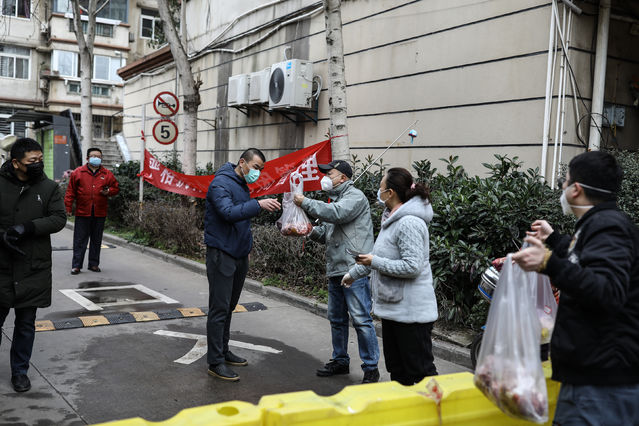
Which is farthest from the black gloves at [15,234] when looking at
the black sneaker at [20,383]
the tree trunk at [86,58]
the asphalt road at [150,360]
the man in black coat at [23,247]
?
the tree trunk at [86,58]

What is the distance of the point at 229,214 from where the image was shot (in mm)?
4816

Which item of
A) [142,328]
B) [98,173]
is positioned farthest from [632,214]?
[98,173]

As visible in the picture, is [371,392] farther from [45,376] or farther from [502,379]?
[45,376]

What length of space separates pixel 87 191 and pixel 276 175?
346cm

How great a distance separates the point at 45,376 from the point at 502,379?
412 cm

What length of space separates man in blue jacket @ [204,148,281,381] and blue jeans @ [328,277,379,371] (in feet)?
2.87

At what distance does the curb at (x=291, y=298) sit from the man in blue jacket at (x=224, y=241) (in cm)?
206

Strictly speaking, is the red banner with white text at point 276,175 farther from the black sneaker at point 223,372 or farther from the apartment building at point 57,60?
the apartment building at point 57,60

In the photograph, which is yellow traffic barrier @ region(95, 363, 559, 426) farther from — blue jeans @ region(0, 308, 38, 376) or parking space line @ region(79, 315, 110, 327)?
parking space line @ region(79, 315, 110, 327)

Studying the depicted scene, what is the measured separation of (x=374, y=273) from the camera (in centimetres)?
427

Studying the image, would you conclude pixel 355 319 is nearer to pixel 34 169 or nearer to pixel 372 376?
pixel 372 376

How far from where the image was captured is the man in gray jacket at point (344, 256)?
4992 millimetres

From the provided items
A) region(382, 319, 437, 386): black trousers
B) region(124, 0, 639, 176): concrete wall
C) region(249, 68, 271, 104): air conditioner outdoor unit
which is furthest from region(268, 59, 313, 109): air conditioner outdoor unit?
region(382, 319, 437, 386): black trousers

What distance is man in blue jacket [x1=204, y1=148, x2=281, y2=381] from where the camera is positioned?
195 inches
